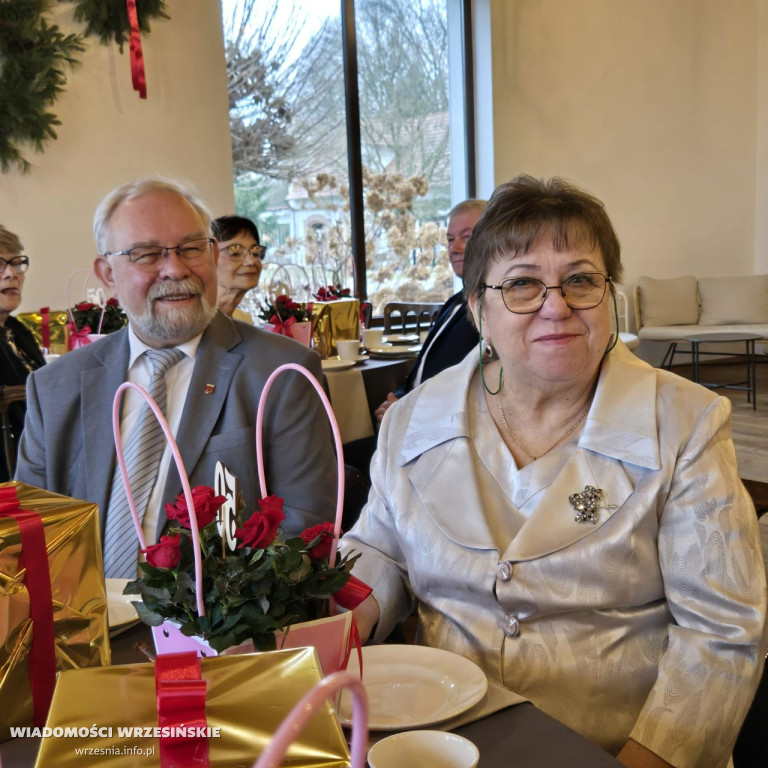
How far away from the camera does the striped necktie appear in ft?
5.69

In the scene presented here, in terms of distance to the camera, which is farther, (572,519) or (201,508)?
(572,519)

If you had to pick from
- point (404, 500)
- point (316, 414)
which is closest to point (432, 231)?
point (316, 414)

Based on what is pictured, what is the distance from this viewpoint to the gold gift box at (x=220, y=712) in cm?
73

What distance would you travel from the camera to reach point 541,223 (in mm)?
1460

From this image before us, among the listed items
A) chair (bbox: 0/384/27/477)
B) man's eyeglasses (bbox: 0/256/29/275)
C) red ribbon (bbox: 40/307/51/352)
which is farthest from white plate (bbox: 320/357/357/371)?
red ribbon (bbox: 40/307/51/352)

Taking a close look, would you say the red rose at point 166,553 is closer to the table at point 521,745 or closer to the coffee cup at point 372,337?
the table at point 521,745

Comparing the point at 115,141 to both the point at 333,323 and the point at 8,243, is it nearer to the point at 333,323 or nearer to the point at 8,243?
the point at 8,243

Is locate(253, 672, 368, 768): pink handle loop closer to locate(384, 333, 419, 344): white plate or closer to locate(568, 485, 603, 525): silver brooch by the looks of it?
locate(568, 485, 603, 525): silver brooch

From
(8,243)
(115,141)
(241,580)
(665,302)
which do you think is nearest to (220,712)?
(241,580)

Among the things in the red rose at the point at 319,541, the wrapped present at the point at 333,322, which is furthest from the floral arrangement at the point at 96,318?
the red rose at the point at 319,541

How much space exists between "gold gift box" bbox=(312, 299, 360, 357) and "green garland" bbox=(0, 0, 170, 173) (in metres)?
2.16

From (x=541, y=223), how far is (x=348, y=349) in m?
2.54

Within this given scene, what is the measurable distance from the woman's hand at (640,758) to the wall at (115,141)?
15.6 ft

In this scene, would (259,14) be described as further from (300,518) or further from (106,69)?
(300,518)
